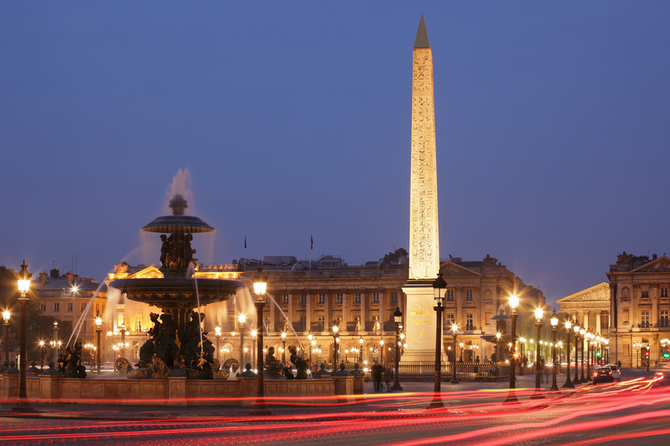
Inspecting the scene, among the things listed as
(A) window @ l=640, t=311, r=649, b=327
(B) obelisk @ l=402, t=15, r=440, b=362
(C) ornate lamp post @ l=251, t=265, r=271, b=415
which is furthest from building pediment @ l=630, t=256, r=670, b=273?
(C) ornate lamp post @ l=251, t=265, r=271, b=415

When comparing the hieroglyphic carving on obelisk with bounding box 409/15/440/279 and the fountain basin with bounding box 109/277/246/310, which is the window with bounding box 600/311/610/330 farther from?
the fountain basin with bounding box 109/277/246/310

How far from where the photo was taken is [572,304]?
168 metres

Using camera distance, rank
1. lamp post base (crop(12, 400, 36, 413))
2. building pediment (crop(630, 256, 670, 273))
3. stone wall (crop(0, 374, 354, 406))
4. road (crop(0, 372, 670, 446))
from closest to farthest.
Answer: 1. road (crop(0, 372, 670, 446))
2. lamp post base (crop(12, 400, 36, 413))
3. stone wall (crop(0, 374, 354, 406))
4. building pediment (crop(630, 256, 670, 273))

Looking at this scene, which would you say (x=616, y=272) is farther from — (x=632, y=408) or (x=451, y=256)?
(x=632, y=408)

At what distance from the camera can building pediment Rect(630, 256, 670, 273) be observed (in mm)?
116875

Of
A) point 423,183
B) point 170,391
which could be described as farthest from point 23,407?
point 423,183

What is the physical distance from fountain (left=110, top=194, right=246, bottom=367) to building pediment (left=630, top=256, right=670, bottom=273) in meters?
98.2

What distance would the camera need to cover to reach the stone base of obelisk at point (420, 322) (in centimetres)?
4509

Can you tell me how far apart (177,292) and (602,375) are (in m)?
35.3

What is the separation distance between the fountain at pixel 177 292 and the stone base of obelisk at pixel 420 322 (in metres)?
18.5

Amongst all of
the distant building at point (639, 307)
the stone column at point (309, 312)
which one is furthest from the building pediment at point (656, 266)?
the stone column at point (309, 312)

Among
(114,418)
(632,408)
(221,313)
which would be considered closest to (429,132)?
(632,408)

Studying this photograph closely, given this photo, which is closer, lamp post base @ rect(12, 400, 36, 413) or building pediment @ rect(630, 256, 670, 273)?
lamp post base @ rect(12, 400, 36, 413)

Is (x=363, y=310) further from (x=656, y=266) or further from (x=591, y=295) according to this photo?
(x=591, y=295)
